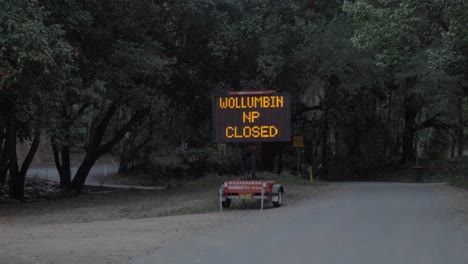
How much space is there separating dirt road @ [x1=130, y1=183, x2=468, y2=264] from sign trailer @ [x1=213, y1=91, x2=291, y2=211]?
104 cm

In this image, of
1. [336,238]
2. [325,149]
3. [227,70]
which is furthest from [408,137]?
[336,238]

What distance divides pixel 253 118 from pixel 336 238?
22.8 ft

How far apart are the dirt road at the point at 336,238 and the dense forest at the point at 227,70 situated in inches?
220

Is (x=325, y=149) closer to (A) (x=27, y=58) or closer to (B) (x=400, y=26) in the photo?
(B) (x=400, y=26)

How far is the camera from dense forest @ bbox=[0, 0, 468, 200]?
18.0m

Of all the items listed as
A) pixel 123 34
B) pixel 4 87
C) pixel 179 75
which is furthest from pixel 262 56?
pixel 4 87

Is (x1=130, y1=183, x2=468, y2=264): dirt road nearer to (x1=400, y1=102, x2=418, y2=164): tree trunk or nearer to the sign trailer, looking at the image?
the sign trailer

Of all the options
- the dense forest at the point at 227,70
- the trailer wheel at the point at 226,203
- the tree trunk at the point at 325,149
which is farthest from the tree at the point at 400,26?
the tree trunk at the point at 325,149

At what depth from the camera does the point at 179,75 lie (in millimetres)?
28953

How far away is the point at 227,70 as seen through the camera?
28688 mm

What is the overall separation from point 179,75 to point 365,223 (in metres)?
16.8

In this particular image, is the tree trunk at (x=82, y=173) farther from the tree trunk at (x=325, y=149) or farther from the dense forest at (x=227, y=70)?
the tree trunk at (x=325, y=149)

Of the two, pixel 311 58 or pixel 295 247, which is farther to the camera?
pixel 311 58

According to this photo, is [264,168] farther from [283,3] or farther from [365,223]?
[365,223]
